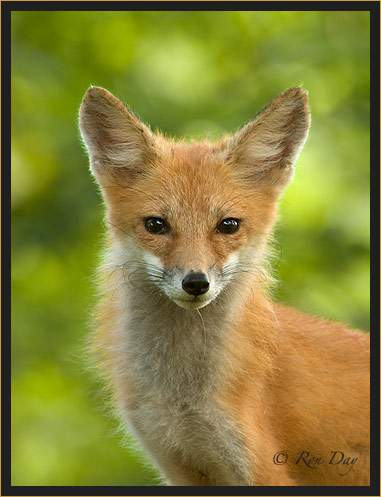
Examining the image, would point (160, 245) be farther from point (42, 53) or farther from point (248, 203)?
point (42, 53)

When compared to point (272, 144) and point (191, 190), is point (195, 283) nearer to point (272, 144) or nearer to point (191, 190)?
point (191, 190)

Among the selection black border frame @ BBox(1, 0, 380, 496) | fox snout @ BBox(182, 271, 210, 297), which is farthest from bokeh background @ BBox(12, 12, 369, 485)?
fox snout @ BBox(182, 271, 210, 297)

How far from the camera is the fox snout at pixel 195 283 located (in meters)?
4.86

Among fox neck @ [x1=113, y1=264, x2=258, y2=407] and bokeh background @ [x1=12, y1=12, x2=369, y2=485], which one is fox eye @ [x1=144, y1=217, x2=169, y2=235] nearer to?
fox neck @ [x1=113, y1=264, x2=258, y2=407]

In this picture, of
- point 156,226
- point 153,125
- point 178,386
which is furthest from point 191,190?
point 153,125

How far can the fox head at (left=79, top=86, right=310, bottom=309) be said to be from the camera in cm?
511

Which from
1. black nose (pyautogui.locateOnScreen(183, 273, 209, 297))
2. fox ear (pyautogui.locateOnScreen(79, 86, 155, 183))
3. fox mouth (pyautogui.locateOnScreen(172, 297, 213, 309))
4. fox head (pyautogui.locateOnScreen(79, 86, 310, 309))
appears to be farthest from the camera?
fox ear (pyautogui.locateOnScreen(79, 86, 155, 183))

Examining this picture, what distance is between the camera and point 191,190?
17.5 feet

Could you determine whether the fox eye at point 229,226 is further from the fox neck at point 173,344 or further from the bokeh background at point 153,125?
the bokeh background at point 153,125

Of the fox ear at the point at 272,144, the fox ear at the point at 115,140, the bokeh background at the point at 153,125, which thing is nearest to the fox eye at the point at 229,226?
the fox ear at the point at 272,144

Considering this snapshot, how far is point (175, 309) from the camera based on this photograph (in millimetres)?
5680

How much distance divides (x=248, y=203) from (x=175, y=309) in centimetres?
94

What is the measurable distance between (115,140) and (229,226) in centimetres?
108

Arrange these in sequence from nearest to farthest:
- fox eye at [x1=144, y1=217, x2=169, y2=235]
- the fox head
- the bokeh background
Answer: the fox head < fox eye at [x1=144, y1=217, x2=169, y2=235] < the bokeh background
